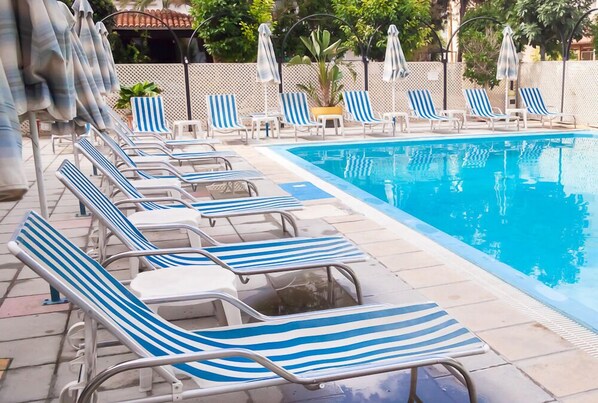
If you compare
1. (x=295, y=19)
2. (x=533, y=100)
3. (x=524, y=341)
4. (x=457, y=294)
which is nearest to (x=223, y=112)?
(x=533, y=100)

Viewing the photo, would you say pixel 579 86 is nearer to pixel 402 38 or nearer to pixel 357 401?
pixel 402 38

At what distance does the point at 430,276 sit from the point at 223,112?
8712 millimetres

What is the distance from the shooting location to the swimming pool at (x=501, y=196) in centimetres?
442

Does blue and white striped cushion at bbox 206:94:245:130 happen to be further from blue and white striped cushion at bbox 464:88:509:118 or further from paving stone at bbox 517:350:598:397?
paving stone at bbox 517:350:598:397

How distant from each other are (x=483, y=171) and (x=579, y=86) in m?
6.76

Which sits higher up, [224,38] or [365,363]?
[224,38]

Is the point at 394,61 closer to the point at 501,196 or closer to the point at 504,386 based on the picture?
the point at 501,196

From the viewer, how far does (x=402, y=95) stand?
50.9 feet

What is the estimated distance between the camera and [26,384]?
2473 millimetres

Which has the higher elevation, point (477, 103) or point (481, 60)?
point (481, 60)

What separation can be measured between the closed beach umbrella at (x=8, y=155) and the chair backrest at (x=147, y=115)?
886 centimetres

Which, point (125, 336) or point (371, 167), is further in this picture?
point (371, 167)

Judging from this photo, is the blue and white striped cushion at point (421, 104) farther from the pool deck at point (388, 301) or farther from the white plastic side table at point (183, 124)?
the pool deck at point (388, 301)

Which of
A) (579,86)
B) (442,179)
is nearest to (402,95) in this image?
(579,86)
